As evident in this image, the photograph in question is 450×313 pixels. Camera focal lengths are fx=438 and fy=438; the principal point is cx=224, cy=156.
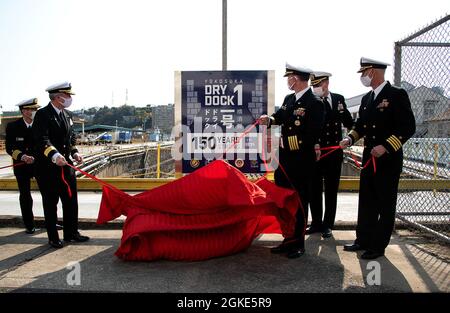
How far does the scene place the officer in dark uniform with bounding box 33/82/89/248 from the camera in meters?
4.91

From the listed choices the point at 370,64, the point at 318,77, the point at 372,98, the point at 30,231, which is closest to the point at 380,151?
the point at 372,98

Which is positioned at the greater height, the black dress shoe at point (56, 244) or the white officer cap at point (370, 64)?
the white officer cap at point (370, 64)

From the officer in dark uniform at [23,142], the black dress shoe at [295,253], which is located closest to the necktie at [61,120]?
the officer in dark uniform at [23,142]

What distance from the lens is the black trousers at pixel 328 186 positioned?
5488 mm

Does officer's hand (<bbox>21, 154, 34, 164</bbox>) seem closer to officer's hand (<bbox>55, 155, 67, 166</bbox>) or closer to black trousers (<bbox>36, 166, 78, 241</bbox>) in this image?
black trousers (<bbox>36, 166, 78, 241</bbox>)

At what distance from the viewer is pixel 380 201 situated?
14.7 ft

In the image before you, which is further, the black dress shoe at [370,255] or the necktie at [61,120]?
the necktie at [61,120]

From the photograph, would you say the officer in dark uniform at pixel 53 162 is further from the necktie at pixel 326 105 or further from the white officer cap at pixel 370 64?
the white officer cap at pixel 370 64

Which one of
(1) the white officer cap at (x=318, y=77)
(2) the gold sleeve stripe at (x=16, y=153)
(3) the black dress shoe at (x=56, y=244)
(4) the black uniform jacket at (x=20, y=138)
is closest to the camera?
(3) the black dress shoe at (x=56, y=244)

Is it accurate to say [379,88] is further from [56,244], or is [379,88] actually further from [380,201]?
[56,244]

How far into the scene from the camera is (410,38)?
5.29m

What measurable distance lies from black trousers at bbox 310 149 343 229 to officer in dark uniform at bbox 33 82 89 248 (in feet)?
9.40

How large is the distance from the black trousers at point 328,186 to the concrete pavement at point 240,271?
50cm
